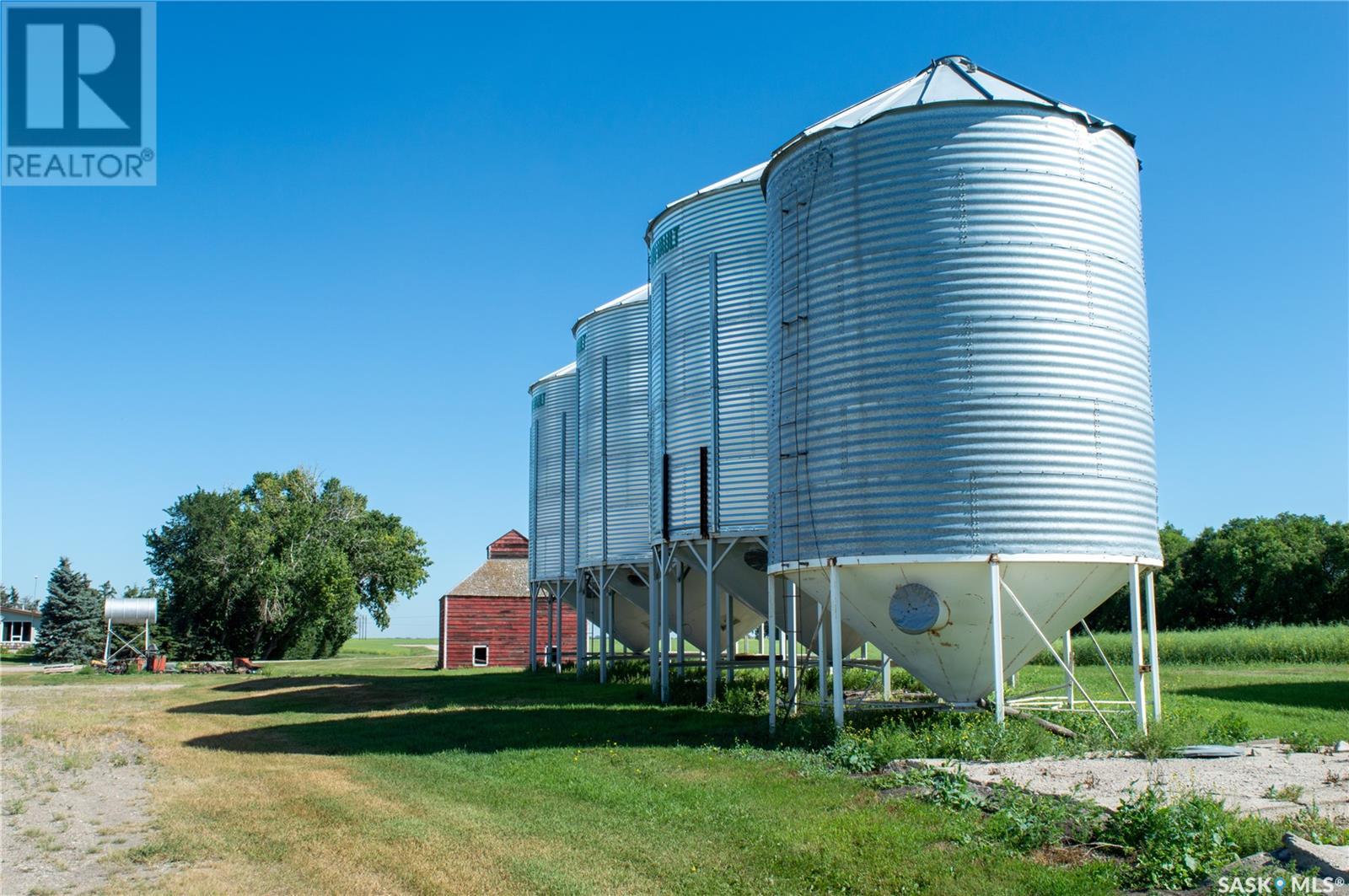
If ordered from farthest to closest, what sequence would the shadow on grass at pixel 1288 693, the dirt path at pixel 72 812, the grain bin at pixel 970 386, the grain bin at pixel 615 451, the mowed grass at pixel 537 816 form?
the grain bin at pixel 615 451
the shadow on grass at pixel 1288 693
the grain bin at pixel 970 386
the dirt path at pixel 72 812
the mowed grass at pixel 537 816

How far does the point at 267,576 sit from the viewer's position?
66.6m

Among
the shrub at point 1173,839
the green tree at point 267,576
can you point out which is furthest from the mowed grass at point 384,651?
the shrub at point 1173,839

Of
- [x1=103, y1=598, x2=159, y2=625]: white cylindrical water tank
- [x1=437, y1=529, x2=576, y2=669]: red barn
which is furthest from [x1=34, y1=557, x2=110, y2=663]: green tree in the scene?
[x1=437, y1=529, x2=576, y2=669]: red barn

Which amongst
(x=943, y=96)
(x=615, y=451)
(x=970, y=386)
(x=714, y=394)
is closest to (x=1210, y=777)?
(x=970, y=386)

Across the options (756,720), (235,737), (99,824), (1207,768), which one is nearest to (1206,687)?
(756,720)

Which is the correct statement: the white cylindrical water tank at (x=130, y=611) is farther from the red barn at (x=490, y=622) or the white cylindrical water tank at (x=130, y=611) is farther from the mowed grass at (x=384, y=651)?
the mowed grass at (x=384, y=651)

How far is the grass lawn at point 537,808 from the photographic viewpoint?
10438mm

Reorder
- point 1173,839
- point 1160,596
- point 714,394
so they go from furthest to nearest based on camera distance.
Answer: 1. point 1160,596
2. point 714,394
3. point 1173,839

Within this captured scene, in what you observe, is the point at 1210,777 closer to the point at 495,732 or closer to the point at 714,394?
the point at 495,732

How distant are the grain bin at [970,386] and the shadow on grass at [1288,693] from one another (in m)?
10.8

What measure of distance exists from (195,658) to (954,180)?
209ft

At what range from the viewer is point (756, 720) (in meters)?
22.2

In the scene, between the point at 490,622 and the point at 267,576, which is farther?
the point at 267,576

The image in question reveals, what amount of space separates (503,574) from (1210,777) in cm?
4777
